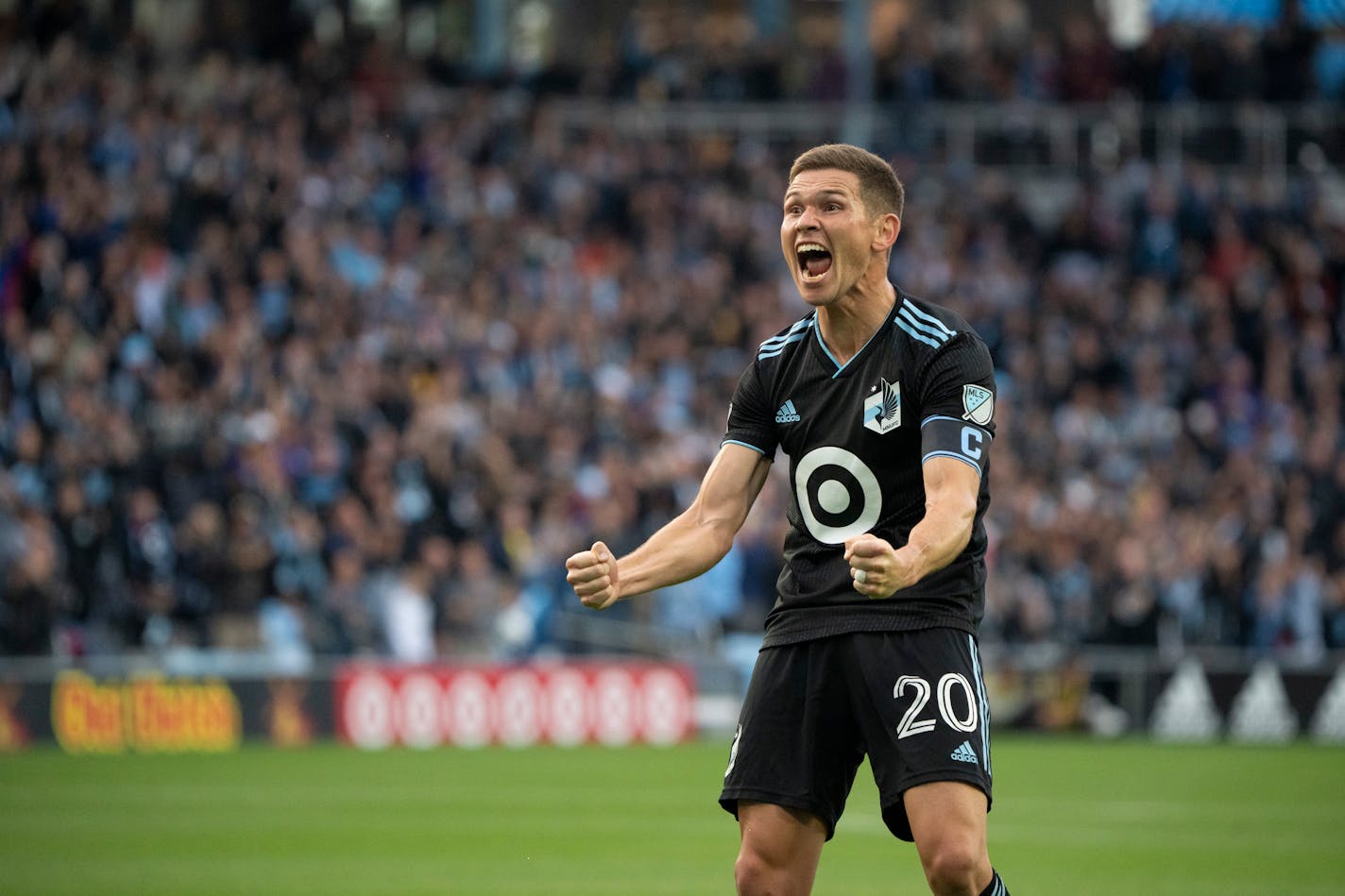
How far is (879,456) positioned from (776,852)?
3.86 ft

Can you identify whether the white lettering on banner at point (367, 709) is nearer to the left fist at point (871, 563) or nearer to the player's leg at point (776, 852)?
the player's leg at point (776, 852)

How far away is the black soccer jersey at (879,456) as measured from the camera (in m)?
5.98

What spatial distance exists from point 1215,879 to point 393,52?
63.0 ft

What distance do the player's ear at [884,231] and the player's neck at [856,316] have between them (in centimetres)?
11

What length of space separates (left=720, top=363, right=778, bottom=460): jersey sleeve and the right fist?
0.72 metres

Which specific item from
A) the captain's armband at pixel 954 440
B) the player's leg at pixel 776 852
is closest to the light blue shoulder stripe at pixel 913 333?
the captain's armband at pixel 954 440

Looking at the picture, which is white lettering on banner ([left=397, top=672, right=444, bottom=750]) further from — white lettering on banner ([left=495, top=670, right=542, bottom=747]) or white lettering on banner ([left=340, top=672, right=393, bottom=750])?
white lettering on banner ([left=495, top=670, right=542, bottom=747])

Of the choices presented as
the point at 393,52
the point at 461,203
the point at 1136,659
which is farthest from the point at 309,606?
the point at 393,52

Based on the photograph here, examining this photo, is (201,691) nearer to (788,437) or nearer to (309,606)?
(309,606)

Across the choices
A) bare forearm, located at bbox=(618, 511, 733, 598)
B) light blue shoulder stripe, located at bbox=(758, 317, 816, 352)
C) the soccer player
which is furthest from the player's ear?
bare forearm, located at bbox=(618, 511, 733, 598)

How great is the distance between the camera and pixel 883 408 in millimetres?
6078

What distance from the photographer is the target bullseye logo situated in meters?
6.13

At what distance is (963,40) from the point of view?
101 ft

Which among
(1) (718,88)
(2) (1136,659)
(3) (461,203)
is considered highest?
(1) (718,88)
